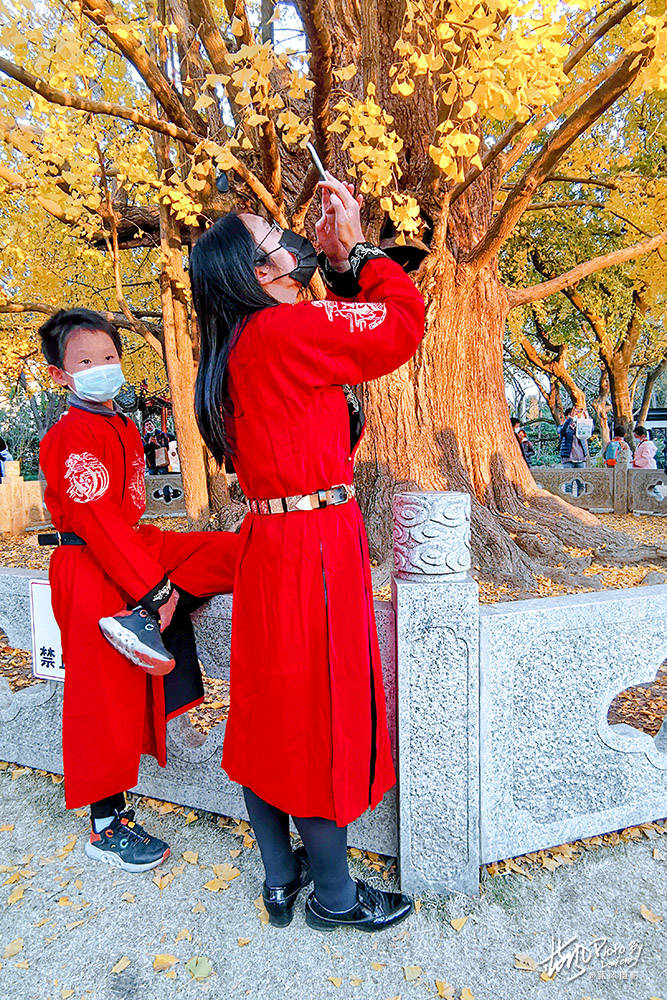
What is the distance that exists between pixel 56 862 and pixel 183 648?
3.07ft

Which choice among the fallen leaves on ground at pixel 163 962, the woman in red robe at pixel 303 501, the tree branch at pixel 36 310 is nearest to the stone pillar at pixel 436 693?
the woman in red robe at pixel 303 501

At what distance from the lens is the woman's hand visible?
5.92ft

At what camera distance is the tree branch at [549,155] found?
4.57 meters

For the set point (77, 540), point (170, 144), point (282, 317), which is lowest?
point (77, 540)

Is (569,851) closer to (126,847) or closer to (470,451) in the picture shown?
(126,847)

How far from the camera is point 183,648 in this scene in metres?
2.43

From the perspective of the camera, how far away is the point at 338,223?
183cm

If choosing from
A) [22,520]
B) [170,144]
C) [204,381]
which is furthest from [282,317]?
[22,520]

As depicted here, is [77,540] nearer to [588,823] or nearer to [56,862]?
[56,862]

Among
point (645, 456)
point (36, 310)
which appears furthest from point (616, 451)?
point (36, 310)

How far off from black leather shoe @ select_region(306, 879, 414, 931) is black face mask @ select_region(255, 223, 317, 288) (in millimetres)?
1909

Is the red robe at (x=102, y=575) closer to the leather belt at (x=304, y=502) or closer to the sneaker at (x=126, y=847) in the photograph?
the sneaker at (x=126, y=847)

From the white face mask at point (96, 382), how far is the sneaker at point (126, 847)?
157 cm

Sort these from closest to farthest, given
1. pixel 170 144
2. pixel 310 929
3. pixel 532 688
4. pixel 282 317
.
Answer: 1. pixel 282 317
2. pixel 310 929
3. pixel 532 688
4. pixel 170 144
